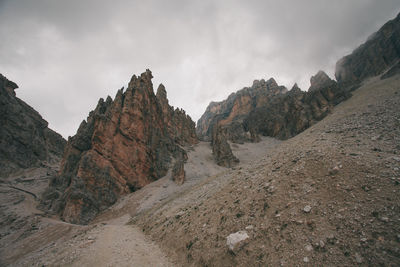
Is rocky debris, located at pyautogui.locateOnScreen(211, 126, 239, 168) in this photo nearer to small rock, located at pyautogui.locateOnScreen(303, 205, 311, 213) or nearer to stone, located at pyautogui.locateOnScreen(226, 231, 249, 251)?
stone, located at pyautogui.locateOnScreen(226, 231, 249, 251)

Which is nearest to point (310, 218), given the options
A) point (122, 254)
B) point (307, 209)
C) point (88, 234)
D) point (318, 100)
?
point (307, 209)

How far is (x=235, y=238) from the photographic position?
776 cm

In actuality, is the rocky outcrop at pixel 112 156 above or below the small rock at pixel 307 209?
above

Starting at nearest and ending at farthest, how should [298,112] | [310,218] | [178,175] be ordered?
[310,218] < [178,175] < [298,112]

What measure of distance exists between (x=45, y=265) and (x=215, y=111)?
18012 cm

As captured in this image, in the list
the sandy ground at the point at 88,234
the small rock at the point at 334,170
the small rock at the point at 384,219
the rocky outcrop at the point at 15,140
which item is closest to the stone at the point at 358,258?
the small rock at the point at 384,219

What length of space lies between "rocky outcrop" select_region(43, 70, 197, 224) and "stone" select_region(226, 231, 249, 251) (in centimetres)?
2951

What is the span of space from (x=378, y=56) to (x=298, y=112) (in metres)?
49.3

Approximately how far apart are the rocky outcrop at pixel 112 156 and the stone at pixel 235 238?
29.5m

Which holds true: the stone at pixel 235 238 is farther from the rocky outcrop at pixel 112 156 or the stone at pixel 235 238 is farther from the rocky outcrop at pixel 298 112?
the rocky outcrop at pixel 298 112

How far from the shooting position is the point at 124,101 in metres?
40.4

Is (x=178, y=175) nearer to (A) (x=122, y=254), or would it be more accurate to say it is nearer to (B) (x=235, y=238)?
(A) (x=122, y=254)

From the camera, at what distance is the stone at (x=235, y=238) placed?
752 centimetres

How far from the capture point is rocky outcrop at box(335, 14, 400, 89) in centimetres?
6359
